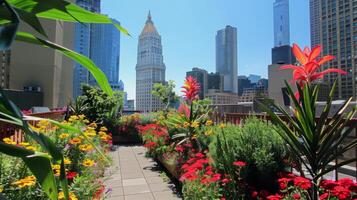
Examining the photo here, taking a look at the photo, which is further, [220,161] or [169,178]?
[169,178]

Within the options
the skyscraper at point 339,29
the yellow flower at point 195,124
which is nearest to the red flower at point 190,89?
the yellow flower at point 195,124

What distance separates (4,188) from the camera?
6.23 feet

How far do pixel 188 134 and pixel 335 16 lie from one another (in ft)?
25.8

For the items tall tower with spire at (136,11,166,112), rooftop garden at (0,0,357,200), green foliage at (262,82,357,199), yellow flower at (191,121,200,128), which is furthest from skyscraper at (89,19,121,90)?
green foliage at (262,82,357,199)

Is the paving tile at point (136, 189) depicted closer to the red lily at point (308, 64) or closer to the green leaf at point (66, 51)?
the red lily at point (308, 64)

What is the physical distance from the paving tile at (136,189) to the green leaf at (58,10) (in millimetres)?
3609

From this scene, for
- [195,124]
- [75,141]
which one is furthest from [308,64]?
[195,124]

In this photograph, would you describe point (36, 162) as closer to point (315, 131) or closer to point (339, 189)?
point (315, 131)

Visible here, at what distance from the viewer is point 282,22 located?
138 meters

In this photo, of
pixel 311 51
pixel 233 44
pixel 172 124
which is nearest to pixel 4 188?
pixel 311 51

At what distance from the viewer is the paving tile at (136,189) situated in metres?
3.92

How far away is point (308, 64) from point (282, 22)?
6021 inches

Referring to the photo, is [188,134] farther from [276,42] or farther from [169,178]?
[276,42]

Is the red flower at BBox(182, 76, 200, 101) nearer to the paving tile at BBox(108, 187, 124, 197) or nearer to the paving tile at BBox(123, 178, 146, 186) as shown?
the paving tile at BBox(123, 178, 146, 186)
